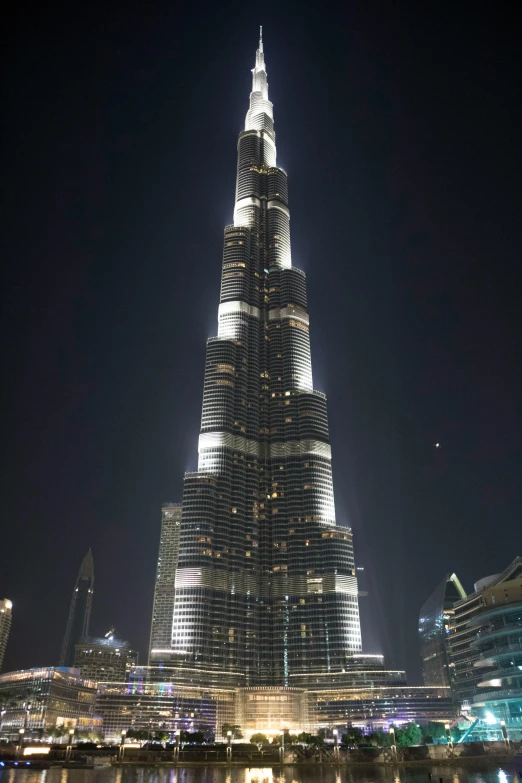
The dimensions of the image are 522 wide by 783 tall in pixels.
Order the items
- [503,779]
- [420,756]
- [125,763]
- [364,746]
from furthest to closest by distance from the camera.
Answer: [364,746] → [420,756] → [125,763] → [503,779]

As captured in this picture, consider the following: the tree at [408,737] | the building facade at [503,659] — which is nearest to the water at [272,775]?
the tree at [408,737]

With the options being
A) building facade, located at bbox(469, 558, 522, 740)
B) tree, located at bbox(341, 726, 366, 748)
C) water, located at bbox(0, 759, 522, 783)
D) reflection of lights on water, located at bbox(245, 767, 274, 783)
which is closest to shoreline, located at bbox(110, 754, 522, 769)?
→ water, located at bbox(0, 759, 522, 783)

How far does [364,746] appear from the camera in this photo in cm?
16625

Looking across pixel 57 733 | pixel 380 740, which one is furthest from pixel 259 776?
pixel 57 733

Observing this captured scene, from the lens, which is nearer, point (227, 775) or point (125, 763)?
A: point (227, 775)

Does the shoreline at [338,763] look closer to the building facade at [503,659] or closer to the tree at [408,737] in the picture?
the tree at [408,737]

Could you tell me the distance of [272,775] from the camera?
11744 centimetres

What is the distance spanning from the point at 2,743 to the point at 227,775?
66.1m

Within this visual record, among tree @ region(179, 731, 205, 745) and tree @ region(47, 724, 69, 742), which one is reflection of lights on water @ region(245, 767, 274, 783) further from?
tree @ region(47, 724, 69, 742)

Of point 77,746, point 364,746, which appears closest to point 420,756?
point 364,746

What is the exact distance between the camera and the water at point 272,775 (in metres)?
102

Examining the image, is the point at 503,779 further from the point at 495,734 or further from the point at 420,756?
the point at 495,734

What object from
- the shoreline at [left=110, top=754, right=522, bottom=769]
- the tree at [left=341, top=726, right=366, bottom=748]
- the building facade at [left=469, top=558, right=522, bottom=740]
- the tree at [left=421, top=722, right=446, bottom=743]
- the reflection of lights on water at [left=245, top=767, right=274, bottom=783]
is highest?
the building facade at [left=469, top=558, right=522, bottom=740]

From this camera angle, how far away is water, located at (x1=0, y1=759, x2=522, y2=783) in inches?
4008
